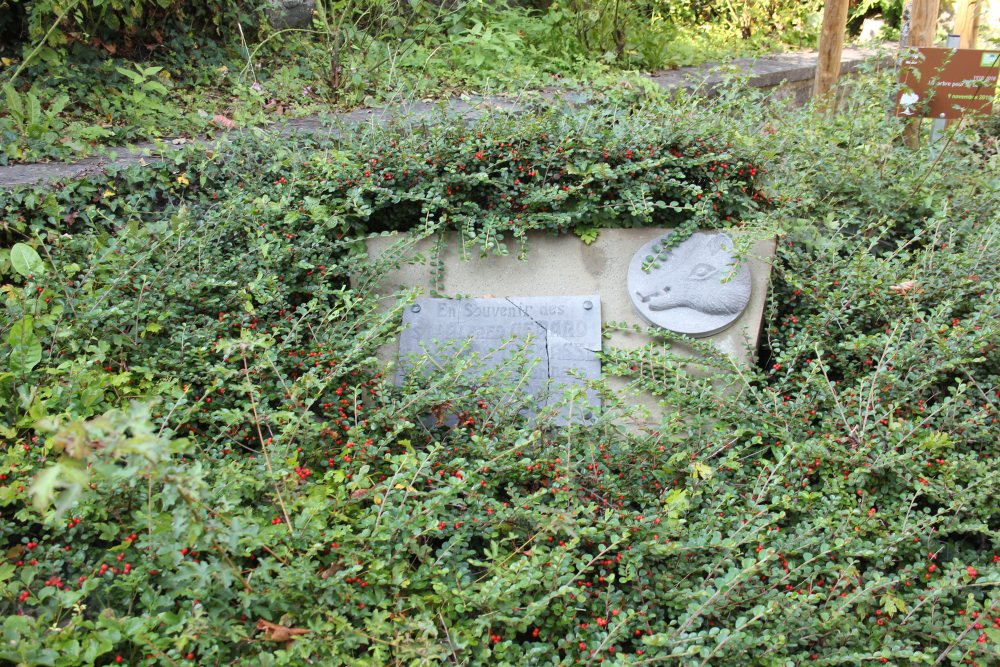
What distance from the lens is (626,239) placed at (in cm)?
385

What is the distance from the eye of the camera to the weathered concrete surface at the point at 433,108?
4.12 meters

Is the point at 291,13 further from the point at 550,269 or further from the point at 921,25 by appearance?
the point at 921,25

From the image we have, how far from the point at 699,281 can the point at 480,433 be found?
134 cm

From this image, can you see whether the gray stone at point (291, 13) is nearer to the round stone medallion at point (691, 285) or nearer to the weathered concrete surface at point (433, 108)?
the weathered concrete surface at point (433, 108)

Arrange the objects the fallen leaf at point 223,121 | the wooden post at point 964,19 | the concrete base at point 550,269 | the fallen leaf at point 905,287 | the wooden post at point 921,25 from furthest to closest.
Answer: the wooden post at point 964,19 < the wooden post at point 921,25 < the fallen leaf at point 223,121 < the concrete base at point 550,269 < the fallen leaf at point 905,287

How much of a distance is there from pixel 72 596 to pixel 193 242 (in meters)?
1.76

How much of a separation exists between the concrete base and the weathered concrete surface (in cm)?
78

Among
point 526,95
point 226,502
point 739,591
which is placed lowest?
point 739,591

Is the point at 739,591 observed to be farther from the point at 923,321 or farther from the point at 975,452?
the point at 923,321

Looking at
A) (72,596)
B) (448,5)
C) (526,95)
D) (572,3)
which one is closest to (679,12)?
(572,3)

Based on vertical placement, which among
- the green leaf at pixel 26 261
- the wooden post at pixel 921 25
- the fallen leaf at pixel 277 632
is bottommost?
the fallen leaf at pixel 277 632

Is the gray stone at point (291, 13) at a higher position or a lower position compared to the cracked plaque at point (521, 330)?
higher

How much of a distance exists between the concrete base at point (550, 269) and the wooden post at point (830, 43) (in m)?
2.81

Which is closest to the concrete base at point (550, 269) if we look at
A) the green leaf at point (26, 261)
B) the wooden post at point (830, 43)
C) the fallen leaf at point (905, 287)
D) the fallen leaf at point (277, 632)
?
the fallen leaf at point (905, 287)
